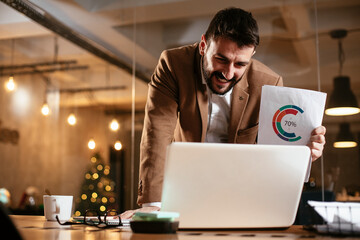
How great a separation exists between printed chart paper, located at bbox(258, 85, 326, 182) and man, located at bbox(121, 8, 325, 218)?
1.18 feet

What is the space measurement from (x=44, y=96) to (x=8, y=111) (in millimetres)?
514

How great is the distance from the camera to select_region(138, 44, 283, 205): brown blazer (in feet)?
6.62

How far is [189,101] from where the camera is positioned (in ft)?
6.77

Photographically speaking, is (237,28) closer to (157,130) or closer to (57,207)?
(157,130)

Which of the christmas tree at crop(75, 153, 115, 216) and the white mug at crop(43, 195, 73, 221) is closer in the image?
the white mug at crop(43, 195, 73, 221)

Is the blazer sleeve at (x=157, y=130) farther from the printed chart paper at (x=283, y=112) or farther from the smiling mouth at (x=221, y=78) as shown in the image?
the printed chart paper at (x=283, y=112)

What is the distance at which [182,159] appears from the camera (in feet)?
3.47

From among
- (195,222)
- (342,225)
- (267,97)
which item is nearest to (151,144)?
(267,97)

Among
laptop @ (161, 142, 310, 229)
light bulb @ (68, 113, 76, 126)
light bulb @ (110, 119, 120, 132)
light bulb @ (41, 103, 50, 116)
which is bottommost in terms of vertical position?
laptop @ (161, 142, 310, 229)

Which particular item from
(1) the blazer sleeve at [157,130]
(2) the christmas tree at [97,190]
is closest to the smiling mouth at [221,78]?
(1) the blazer sleeve at [157,130]


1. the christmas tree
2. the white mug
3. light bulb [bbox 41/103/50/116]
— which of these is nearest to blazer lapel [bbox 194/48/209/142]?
the white mug

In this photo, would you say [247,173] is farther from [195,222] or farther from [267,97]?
[267,97]

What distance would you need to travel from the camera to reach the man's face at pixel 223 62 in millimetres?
1815

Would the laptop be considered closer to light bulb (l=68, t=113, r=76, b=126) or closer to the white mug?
the white mug
